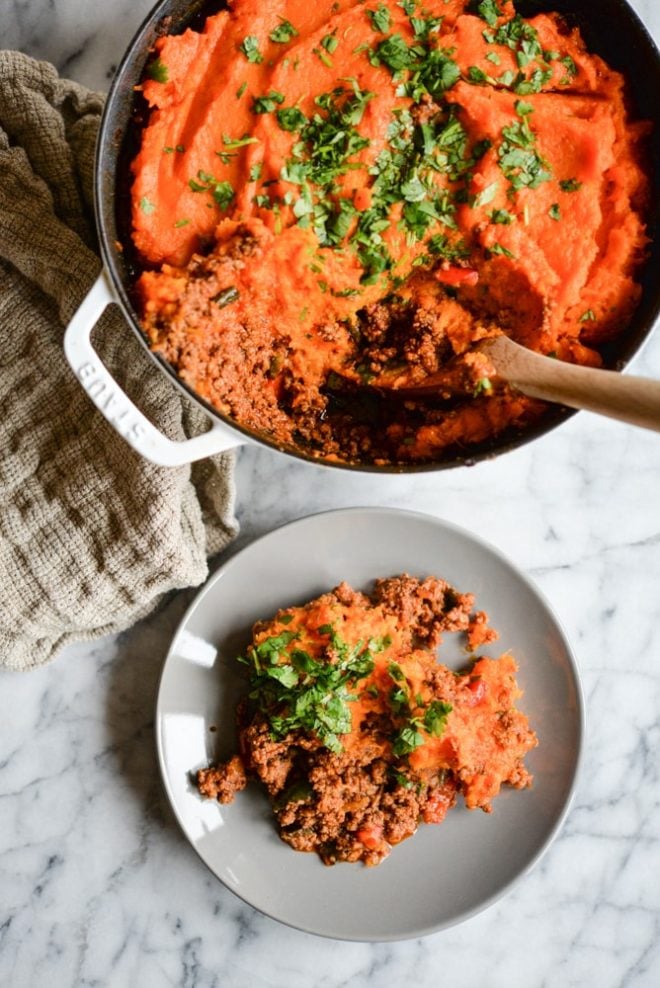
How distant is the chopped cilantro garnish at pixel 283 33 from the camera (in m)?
1.88

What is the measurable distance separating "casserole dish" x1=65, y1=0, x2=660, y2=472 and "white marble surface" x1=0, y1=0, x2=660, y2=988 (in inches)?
24.0

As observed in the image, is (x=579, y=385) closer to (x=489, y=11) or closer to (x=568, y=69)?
(x=568, y=69)

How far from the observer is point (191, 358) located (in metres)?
1.85

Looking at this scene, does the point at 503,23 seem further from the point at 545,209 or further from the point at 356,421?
the point at 356,421

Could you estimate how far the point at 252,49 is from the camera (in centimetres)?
186

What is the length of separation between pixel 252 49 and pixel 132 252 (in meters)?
0.47

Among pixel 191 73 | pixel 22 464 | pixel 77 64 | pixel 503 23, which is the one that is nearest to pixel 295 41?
pixel 191 73

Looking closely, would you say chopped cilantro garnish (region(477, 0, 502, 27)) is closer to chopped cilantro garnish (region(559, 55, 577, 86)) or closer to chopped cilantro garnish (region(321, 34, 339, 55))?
chopped cilantro garnish (region(559, 55, 577, 86))

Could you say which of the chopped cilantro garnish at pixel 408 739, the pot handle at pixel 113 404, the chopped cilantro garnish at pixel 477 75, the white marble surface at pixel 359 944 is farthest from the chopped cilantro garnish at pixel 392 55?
the chopped cilantro garnish at pixel 408 739

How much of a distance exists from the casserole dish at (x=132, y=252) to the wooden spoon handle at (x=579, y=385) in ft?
0.41

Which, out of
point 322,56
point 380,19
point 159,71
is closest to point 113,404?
point 159,71

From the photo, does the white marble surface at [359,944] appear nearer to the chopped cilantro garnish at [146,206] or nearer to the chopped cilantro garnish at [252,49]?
the chopped cilantro garnish at [146,206]

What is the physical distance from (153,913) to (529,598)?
4.39ft

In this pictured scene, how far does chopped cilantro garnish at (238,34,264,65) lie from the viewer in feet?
6.11
